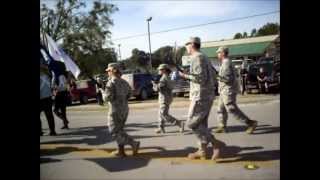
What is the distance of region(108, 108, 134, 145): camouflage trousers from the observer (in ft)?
22.1

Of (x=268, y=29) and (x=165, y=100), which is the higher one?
(x=268, y=29)

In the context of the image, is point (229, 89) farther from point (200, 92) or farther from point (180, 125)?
point (200, 92)

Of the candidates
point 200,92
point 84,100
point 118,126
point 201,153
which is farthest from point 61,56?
point 84,100

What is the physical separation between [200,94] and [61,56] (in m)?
2.31

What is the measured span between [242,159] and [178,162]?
37.2 inches

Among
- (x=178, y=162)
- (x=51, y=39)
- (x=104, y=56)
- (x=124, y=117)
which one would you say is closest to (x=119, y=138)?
(x=124, y=117)

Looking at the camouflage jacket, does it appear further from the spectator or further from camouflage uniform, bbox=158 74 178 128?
the spectator

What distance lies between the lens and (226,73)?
304 inches

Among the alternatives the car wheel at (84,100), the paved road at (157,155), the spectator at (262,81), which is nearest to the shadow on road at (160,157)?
the paved road at (157,155)

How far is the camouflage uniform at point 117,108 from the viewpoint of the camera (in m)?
6.71

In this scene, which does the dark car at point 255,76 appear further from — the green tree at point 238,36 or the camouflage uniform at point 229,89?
the green tree at point 238,36

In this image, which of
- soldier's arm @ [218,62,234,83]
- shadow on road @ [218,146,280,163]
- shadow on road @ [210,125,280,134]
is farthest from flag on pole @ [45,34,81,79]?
shadow on road @ [210,125,280,134]

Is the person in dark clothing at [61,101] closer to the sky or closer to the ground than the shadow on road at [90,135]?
closer to the sky

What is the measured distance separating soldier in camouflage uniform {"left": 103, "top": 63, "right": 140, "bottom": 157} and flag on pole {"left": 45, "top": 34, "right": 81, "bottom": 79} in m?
0.52
